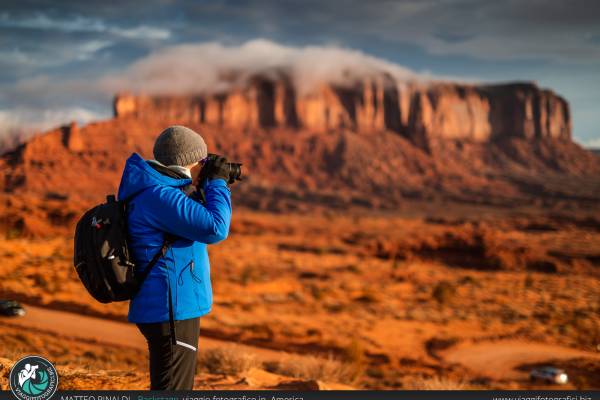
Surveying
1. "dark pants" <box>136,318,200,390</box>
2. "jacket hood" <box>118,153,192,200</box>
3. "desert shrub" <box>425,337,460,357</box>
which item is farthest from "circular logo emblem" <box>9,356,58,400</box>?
"desert shrub" <box>425,337,460,357</box>

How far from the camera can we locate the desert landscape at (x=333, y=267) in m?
8.86

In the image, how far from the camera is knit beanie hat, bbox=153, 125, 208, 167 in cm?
249

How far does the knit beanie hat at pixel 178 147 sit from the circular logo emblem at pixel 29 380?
175 cm

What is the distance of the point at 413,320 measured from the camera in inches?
580

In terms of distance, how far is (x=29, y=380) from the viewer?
327cm

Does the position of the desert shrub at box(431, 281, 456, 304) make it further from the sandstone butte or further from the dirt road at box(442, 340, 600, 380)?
the sandstone butte

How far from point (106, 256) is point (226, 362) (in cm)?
472

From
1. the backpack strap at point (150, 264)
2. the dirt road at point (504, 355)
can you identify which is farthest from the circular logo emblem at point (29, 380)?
the dirt road at point (504, 355)

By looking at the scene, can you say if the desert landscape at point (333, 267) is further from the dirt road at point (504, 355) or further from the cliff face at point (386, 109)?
the cliff face at point (386, 109)

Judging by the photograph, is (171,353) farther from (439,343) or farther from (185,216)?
(439,343)

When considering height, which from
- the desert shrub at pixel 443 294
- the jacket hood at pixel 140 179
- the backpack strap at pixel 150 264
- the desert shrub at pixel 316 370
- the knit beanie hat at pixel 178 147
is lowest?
the desert shrub at pixel 443 294

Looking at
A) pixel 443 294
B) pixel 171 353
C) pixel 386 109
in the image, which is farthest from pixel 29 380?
pixel 386 109

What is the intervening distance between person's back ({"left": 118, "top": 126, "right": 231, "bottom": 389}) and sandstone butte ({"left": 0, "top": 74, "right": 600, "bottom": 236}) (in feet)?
175

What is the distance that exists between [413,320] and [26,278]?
35.5ft
